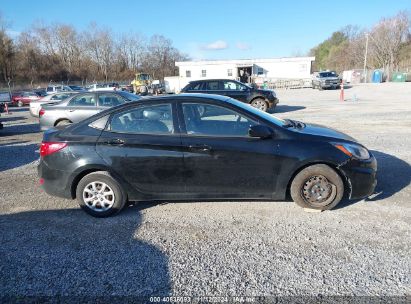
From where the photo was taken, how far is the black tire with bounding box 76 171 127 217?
4172mm

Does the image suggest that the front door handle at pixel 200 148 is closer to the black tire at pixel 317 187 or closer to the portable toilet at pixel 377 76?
the black tire at pixel 317 187

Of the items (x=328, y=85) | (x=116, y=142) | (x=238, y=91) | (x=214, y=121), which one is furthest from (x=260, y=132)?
(x=328, y=85)

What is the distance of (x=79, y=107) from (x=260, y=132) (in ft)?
24.9

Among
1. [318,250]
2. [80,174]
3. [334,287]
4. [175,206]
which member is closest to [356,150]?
[318,250]

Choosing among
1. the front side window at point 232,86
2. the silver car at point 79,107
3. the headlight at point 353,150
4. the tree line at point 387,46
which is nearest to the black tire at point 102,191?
the headlight at point 353,150

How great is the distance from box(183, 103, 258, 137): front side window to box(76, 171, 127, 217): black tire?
126 cm

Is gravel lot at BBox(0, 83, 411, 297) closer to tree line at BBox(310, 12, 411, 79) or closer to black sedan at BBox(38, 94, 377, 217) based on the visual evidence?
black sedan at BBox(38, 94, 377, 217)

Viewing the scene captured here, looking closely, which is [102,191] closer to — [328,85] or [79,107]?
[79,107]

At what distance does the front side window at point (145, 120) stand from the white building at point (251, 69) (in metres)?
39.3

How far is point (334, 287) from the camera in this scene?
8.78 feet

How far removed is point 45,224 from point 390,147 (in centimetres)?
717

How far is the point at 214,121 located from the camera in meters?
4.14

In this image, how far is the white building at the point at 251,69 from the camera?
43.6m

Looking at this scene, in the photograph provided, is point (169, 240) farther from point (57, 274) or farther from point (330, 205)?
point (330, 205)
